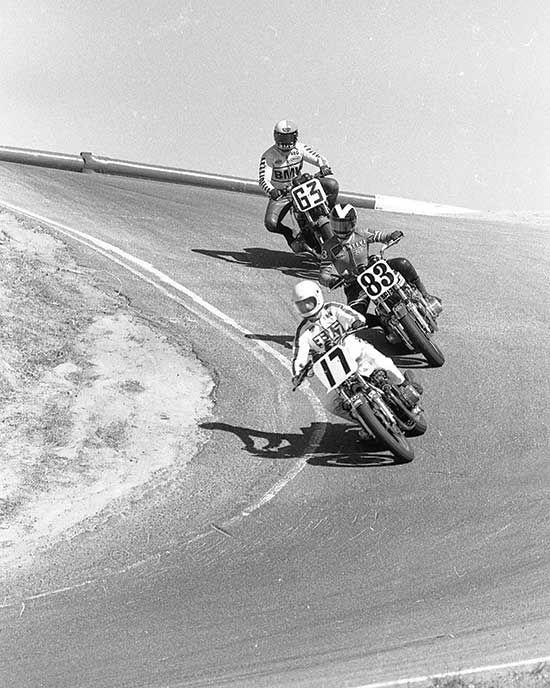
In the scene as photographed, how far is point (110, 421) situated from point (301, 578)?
421 cm

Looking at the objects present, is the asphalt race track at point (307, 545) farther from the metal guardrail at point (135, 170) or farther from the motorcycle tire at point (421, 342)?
the metal guardrail at point (135, 170)

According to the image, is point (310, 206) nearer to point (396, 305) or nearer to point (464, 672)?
point (396, 305)

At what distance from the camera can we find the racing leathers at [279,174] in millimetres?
17750

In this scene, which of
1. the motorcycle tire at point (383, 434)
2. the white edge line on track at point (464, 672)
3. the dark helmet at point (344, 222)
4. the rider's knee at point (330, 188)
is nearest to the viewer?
the white edge line on track at point (464, 672)

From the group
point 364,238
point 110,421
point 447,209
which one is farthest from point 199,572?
point 447,209

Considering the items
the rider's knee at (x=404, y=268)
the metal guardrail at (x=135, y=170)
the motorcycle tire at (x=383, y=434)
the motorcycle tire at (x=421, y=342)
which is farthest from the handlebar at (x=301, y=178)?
the motorcycle tire at (x=383, y=434)

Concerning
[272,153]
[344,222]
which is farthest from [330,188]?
[344,222]

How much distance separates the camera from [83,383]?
13336 millimetres

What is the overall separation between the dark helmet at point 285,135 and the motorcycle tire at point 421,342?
5607 mm

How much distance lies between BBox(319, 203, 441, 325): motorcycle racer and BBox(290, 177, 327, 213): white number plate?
215 centimetres

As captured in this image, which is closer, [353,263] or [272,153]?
[353,263]

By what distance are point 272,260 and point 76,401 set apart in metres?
6.31

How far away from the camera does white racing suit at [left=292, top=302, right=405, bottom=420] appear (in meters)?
11.3

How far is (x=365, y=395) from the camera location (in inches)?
436
